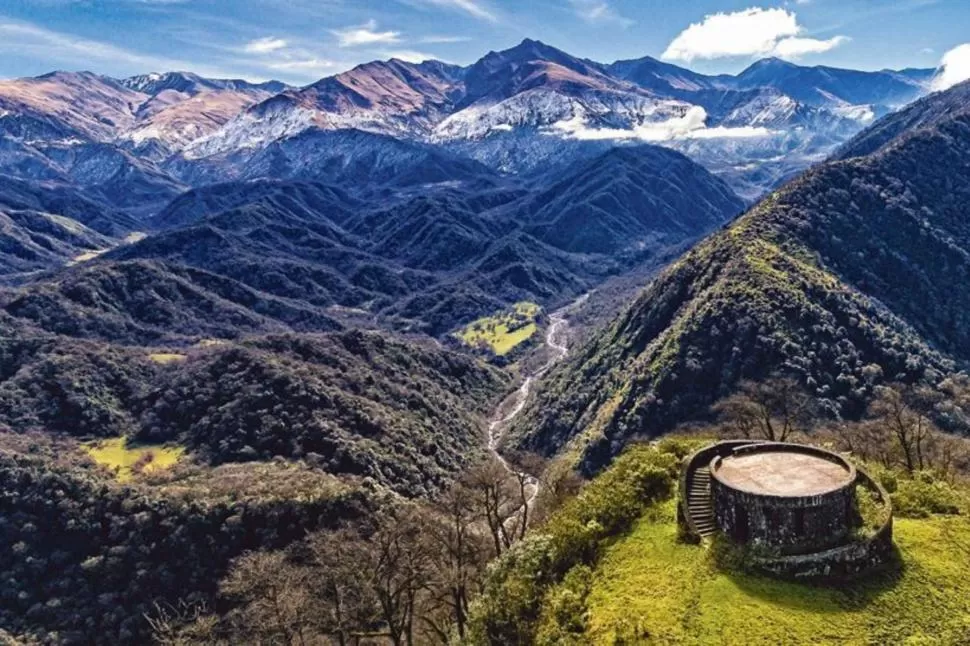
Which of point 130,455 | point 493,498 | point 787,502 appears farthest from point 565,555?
point 130,455

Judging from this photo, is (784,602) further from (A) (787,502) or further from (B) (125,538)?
(B) (125,538)

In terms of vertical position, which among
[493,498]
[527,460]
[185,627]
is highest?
[493,498]

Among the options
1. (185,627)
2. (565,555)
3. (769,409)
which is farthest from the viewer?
(769,409)

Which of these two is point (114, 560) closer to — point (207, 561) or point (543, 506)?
point (207, 561)

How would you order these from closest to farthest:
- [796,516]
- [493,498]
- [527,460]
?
→ [796,516]
[493,498]
[527,460]

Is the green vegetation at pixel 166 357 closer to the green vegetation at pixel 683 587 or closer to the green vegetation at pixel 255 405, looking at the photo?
the green vegetation at pixel 255 405

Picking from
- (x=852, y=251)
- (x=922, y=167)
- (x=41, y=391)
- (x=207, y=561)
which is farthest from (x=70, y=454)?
(x=922, y=167)
